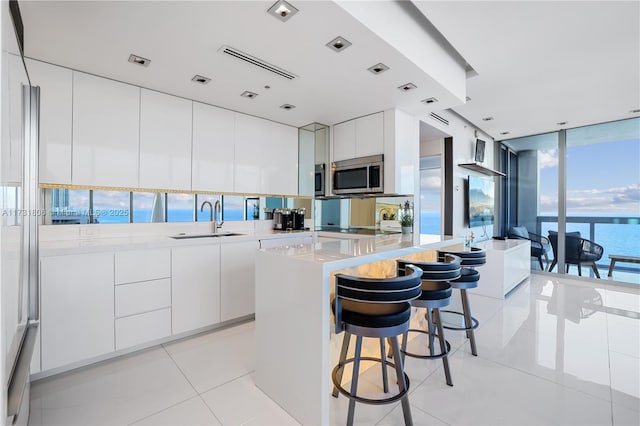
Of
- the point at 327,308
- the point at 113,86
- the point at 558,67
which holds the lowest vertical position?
the point at 327,308

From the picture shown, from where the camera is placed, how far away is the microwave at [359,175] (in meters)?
3.52

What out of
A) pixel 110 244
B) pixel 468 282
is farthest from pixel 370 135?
pixel 110 244

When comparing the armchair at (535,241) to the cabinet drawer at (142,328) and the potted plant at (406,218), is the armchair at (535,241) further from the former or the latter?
the cabinet drawer at (142,328)

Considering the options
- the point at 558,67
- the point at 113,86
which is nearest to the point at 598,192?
the point at 558,67

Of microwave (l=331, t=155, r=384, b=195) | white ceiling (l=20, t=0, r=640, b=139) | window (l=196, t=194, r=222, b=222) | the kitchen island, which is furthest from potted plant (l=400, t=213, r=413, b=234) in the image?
window (l=196, t=194, r=222, b=222)

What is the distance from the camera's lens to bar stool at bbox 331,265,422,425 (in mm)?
1415

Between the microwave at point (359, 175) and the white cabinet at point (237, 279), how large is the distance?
146 centimetres

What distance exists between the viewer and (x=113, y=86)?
8.59 feet

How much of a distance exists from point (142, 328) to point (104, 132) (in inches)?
68.5

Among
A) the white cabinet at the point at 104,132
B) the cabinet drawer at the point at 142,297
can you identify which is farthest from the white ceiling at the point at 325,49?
the cabinet drawer at the point at 142,297

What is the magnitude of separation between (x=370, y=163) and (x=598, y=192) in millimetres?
4305

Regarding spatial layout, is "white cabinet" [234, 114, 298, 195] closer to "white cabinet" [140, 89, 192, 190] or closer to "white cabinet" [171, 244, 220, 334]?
Answer: "white cabinet" [140, 89, 192, 190]

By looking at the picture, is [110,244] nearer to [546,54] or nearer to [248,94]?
[248,94]

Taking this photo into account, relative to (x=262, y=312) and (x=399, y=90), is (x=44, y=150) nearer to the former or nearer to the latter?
(x=262, y=312)
